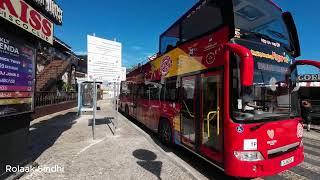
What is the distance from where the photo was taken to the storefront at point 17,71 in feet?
15.2

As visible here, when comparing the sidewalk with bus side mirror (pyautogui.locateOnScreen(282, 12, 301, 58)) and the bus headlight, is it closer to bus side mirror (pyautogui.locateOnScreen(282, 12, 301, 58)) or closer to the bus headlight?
the bus headlight

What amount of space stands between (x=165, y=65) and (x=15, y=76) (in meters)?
4.71

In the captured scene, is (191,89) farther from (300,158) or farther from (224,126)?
(300,158)

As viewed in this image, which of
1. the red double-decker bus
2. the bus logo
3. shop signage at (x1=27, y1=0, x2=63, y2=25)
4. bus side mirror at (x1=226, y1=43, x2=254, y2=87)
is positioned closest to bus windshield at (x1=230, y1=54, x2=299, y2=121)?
the red double-decker bus

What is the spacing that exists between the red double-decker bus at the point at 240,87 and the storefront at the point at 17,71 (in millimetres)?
3723

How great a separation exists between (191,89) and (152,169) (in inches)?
86.1

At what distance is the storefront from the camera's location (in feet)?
15.2

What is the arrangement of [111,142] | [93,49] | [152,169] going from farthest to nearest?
[93,49] < [111,142] < [152,169]

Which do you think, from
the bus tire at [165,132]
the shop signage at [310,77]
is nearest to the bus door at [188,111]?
the bus tire at [165,132]

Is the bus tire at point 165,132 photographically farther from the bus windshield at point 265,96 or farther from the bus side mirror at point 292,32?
the bus side mirror at point 292,32

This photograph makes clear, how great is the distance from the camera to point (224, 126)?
16.1ft

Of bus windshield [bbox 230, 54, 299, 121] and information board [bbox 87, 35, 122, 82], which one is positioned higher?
information board [bbox 87, 35, 122, 82]

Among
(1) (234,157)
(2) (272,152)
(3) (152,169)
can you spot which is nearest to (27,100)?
(3) (152,169)

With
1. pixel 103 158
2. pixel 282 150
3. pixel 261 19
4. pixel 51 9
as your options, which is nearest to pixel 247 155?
pixel 282 150
